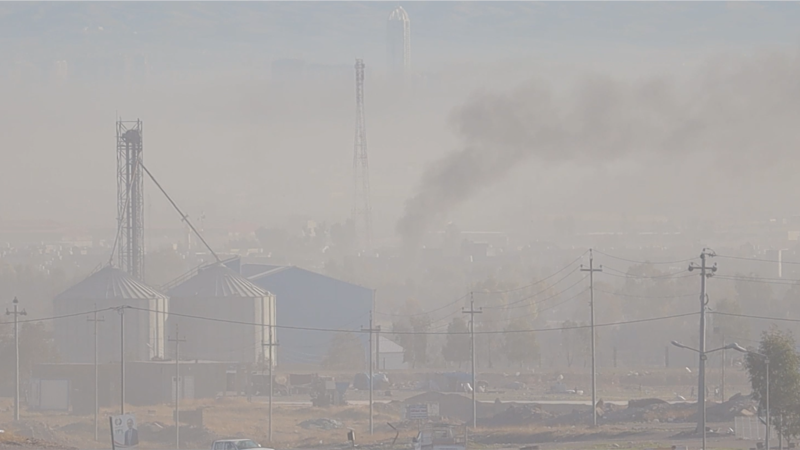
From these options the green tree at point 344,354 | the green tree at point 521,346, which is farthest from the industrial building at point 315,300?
the green tree at point 521,346

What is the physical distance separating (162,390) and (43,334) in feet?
60.2

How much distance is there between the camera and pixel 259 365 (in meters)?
96.2

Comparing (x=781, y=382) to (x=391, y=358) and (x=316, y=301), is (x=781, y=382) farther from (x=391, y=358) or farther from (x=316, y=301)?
(x=316, y=301)

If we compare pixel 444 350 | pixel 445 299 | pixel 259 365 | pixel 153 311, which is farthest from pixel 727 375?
pixel 445 299

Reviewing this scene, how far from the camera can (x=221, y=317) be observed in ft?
340

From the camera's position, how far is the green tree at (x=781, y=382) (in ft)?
143

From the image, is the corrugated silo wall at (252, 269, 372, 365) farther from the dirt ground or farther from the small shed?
the dirt ground

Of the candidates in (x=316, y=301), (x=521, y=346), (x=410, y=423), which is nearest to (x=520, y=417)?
(x=410, y=423)

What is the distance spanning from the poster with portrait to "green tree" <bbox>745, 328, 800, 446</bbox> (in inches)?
836

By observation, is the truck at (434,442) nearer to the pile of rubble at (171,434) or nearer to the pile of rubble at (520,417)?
the pile of rubble at (520,417)

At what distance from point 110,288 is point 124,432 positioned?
204 feet

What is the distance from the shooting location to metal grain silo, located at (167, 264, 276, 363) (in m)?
101

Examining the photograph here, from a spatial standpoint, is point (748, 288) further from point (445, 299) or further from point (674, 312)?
point (445, 299)

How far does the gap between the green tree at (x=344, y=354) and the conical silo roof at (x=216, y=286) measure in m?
7.92
